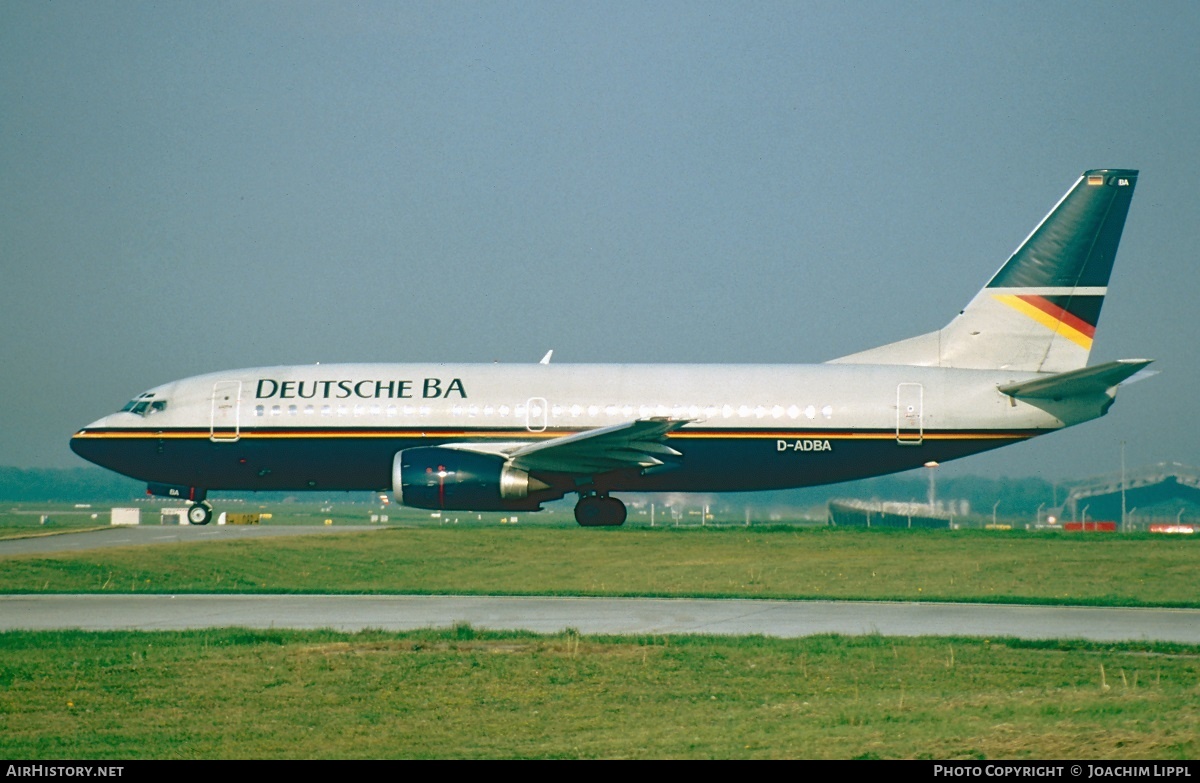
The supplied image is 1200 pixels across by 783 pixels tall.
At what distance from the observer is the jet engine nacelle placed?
30.4 metres

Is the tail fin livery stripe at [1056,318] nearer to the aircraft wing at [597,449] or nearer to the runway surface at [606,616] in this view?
the aircraft wing at [597,449]

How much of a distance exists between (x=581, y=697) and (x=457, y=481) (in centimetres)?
1800

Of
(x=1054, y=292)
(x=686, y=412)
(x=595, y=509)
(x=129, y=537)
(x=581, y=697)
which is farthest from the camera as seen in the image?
(x=129, y=537)

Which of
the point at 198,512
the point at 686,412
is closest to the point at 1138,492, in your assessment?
the point at 686,412

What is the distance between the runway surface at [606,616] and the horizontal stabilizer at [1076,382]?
29.8ft

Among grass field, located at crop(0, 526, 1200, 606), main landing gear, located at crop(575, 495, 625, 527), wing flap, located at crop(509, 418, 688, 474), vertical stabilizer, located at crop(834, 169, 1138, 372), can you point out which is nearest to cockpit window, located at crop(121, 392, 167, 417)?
grass field, located at crop(0, 526, 1200, 606)

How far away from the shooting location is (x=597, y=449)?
102 ft

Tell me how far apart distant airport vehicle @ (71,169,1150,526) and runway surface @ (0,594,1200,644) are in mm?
8786

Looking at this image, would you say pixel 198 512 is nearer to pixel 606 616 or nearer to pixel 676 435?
pixel 676 435

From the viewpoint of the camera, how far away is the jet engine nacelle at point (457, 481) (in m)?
30.4

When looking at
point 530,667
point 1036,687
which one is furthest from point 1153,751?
point 530,667

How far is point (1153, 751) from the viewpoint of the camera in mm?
9258

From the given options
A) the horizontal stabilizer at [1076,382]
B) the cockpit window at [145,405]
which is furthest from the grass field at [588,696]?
the cockpit window at [145,405]
